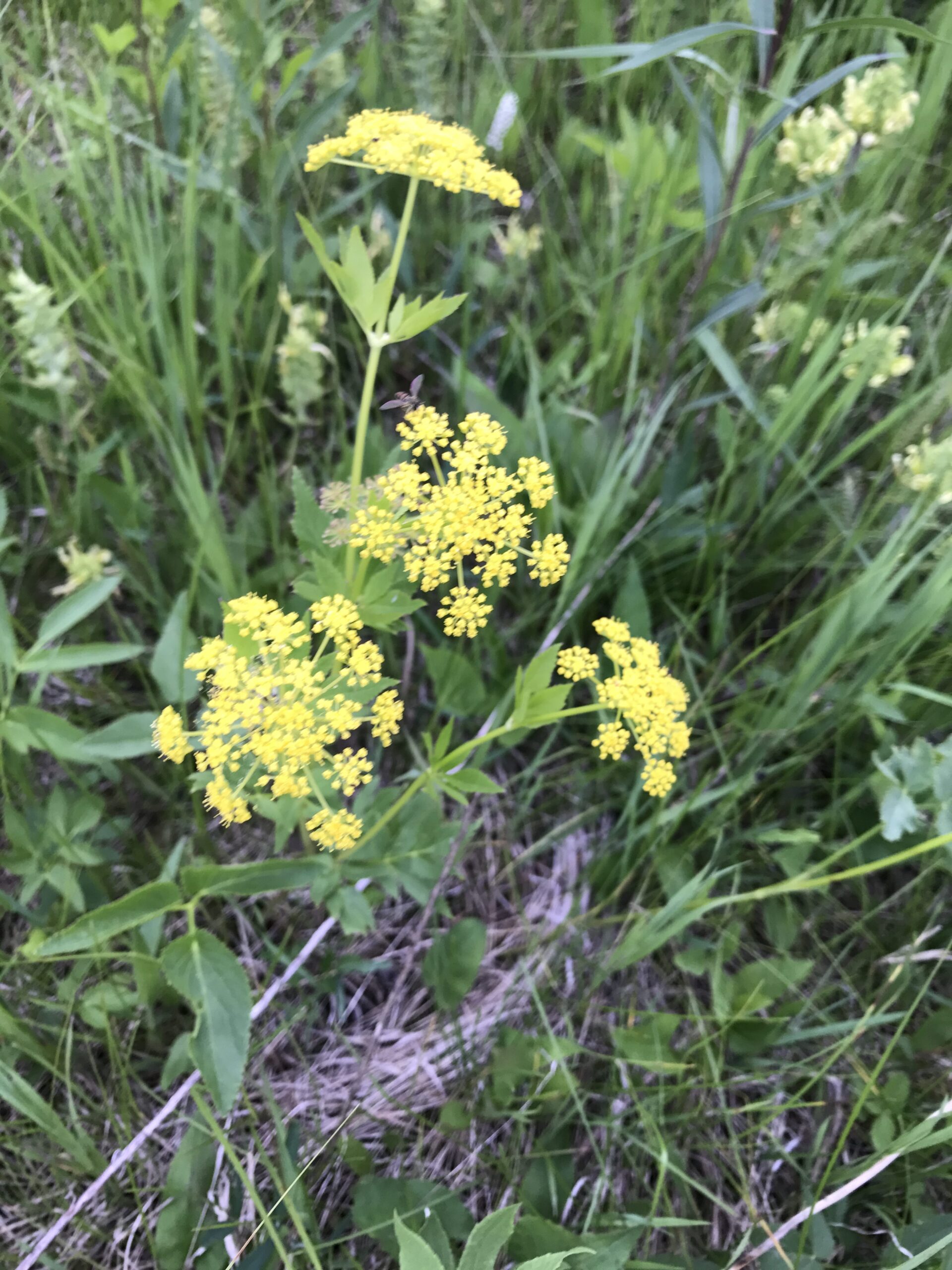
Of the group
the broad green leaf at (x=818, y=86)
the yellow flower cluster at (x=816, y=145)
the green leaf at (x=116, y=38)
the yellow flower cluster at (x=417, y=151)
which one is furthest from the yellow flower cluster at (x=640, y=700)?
the green leaf at (x=116, y=38)

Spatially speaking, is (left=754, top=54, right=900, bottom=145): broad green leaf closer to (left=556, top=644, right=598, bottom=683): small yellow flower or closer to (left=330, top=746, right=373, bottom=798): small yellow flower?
(left=556, top=644, right=598, bottom=683): small yellow flower

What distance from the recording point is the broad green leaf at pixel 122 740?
1400mm

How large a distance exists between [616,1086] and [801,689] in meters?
0.85

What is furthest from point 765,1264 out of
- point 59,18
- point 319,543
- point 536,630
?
point 59,18

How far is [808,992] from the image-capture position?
1683 mm

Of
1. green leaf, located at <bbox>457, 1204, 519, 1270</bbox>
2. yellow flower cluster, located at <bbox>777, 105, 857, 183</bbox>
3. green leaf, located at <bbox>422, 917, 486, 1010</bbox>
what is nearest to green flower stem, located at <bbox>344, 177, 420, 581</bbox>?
green leaf, located at <bbox>422, 917, 486, 1010</bbox>

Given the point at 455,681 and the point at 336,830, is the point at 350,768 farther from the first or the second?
the point at 455,681

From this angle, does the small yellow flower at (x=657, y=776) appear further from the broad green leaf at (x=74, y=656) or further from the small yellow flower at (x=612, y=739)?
the broad green leaf at (x=74, y=656)

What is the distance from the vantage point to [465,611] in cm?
108

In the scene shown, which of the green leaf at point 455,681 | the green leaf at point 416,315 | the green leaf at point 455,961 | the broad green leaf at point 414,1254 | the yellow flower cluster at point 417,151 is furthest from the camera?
the green leaf at point 455,681

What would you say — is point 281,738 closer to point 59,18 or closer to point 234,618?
point 234,618

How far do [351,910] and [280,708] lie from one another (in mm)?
509

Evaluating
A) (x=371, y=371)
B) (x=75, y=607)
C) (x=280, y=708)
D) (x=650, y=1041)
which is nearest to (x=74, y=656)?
(x=75, y=607)

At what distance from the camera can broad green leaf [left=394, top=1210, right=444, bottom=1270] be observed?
939mm
